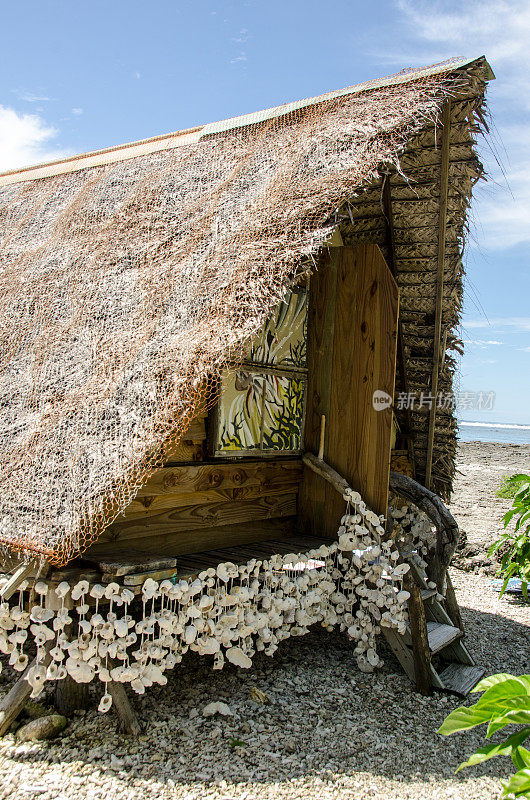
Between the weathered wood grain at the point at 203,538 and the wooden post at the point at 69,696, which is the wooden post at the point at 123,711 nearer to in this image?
the wooden post at the point at 69,696

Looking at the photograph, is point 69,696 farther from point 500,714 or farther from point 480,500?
point 480,500

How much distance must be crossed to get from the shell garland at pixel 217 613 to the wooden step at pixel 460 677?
1.54 ft

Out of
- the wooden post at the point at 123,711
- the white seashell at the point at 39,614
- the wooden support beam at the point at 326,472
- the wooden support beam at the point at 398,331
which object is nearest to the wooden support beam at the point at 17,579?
the white seashell at the point at 39,614

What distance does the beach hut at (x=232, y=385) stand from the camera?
296 centimetres

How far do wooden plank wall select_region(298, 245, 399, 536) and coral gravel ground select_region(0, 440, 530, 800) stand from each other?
1.13 meters

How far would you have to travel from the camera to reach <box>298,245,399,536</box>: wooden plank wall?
427 centimetres

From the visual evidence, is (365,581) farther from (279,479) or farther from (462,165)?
(462,165)

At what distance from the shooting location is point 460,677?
4133 millimetres

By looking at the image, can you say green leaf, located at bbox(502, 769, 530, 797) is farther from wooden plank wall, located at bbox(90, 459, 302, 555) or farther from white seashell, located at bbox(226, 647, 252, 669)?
wooden plank wall, located at bbox(90, 459, 302, 555)

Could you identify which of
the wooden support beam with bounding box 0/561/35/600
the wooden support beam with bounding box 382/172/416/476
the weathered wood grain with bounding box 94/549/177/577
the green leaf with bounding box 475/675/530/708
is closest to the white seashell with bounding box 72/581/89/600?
the weathered wood grain with bounding box 94/549/177/577

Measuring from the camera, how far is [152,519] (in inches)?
150

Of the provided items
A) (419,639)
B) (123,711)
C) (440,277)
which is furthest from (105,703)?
(440,277)

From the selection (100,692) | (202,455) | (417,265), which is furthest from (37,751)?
(417,265)

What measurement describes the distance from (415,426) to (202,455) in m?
2.79
